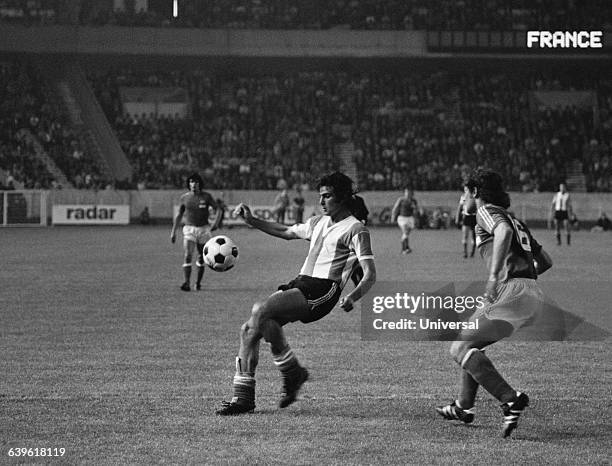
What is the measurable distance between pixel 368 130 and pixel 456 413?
51309 mm

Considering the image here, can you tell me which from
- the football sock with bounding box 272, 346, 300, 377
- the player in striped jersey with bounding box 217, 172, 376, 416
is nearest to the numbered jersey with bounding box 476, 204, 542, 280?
the player in striped jersey with bounding box 217, 172, 376, 416

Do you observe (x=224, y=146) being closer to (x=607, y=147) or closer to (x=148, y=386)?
(x=607, y=147)

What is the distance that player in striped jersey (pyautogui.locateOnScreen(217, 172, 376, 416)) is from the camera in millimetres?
7688

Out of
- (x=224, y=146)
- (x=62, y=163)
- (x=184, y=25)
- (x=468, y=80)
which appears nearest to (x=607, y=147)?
(x=468, y=80)

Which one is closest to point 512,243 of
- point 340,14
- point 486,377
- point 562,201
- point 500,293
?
point 500,293

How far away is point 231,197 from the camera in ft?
168

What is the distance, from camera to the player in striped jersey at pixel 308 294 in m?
7.69

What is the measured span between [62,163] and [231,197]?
30.3 feet

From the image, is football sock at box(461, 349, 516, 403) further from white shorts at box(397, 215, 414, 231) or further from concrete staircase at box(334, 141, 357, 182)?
concrete staircase at box(334, 141, 357, 182)
